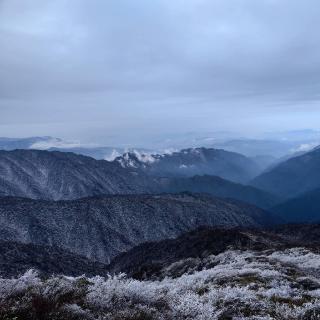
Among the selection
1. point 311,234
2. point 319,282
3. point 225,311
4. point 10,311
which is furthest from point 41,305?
point 311,234

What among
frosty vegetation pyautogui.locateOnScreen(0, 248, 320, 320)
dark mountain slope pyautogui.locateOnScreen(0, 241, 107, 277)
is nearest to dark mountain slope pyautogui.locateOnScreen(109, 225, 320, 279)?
dark mountain slope pyautogui.locateOnScreen(0, 241, 107, 277)

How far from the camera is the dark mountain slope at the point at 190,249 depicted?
3403 inches

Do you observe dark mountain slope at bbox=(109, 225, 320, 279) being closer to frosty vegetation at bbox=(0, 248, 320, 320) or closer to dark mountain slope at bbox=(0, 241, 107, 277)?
dark mountain slope at bbox=(0, 241, 107, 277)

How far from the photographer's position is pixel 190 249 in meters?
117

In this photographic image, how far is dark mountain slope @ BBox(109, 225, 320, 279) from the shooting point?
8644cm

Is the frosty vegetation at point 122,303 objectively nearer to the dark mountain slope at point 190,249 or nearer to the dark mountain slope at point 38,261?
the dark mountain slope at point 190,249

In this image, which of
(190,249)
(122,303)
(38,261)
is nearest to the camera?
(122,303)

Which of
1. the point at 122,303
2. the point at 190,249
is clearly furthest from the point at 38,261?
the point at 122,303

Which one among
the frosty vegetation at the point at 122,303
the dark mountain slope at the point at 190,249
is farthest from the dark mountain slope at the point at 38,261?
the frosty vegetation at the point at 122,303

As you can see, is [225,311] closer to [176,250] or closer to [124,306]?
[124,306]

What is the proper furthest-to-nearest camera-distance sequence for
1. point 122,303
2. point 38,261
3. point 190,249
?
point 190,249 < point 38,261 < point 122,303

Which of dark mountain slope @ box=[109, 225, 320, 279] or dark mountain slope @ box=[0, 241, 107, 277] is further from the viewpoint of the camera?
dark mountain slope @ box=[0, 241, 107, 277]

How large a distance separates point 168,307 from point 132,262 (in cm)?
12491

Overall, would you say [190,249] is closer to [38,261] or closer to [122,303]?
[38,261]
